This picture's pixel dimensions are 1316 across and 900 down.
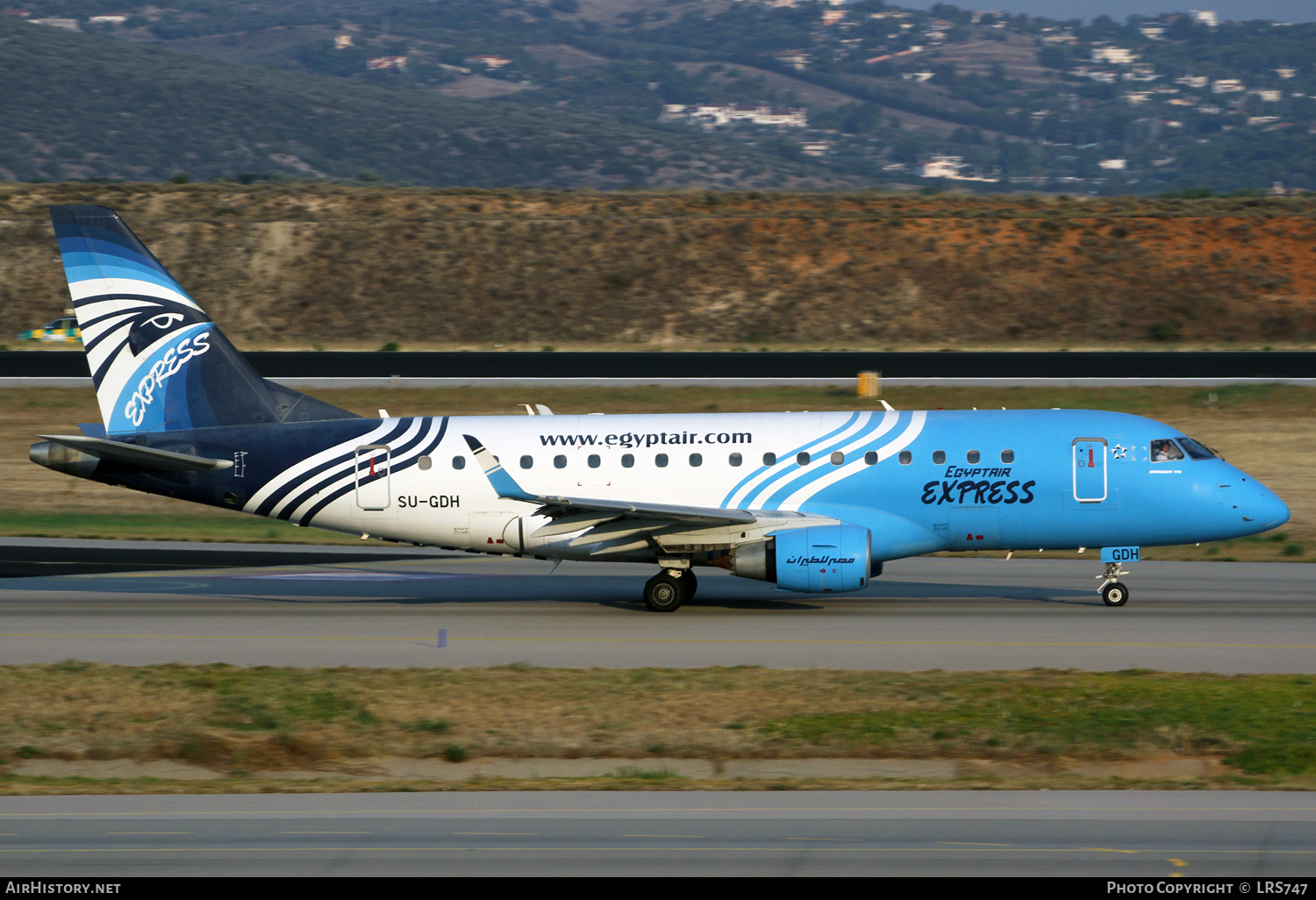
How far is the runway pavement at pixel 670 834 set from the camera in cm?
1273

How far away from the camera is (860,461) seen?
26.9 meters

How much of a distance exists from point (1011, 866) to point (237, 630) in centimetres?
1636

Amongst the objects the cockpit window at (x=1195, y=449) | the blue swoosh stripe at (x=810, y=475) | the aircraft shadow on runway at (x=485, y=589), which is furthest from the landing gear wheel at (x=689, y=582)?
the cockpit window at (x=1195, y=449)

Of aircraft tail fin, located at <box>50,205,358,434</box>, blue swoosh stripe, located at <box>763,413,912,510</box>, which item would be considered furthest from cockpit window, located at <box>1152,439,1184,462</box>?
aircraft tail fin, located at <box>50,205,358,434</box>

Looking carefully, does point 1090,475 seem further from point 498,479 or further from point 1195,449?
point 498,479

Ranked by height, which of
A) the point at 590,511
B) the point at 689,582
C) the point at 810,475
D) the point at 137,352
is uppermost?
the point at 137,352

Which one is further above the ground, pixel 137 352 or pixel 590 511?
pixel 137 352

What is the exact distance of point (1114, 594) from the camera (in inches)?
1064

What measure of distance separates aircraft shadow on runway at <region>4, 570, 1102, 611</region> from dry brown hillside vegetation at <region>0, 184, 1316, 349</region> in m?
50.9

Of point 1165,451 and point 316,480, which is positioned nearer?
point 1165,451

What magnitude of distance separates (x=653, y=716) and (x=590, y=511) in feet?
26.1

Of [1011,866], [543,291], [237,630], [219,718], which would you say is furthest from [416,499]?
[543,291]

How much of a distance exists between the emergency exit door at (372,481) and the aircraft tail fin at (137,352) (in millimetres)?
1971

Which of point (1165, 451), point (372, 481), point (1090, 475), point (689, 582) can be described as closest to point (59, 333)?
point (372, 481)
